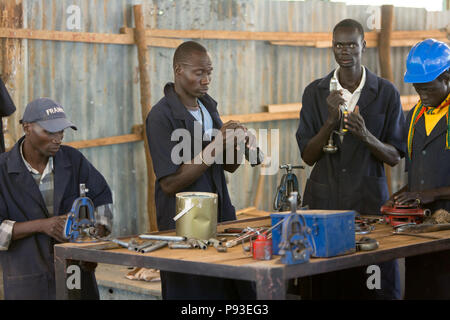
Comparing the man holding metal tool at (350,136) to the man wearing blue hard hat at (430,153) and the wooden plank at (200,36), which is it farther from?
the wooden plank at (200,36)

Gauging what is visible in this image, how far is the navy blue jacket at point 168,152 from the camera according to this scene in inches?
186

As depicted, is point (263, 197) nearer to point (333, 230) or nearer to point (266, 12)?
point (266, 12)

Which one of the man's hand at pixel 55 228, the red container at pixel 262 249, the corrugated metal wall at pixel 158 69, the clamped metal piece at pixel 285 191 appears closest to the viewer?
the red container at pixel 262 249

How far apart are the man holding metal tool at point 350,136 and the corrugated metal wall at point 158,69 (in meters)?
3.15

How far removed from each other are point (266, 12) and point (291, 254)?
6761 mm

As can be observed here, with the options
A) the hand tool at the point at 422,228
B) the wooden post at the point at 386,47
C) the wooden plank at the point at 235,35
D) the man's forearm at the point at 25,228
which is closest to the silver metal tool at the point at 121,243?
the man's forearm at the point at 25,228

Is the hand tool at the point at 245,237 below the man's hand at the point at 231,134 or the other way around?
below

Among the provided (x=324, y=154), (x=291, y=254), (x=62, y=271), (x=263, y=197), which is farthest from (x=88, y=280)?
(x=263, y=197)

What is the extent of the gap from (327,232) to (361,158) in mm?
1856

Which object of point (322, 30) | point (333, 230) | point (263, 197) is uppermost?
point (322, 30)

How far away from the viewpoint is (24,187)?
15.4ft

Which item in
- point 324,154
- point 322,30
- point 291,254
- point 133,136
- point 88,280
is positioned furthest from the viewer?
point 322,30

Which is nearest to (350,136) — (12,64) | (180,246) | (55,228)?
(180,246)

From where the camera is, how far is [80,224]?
432 centimetres
